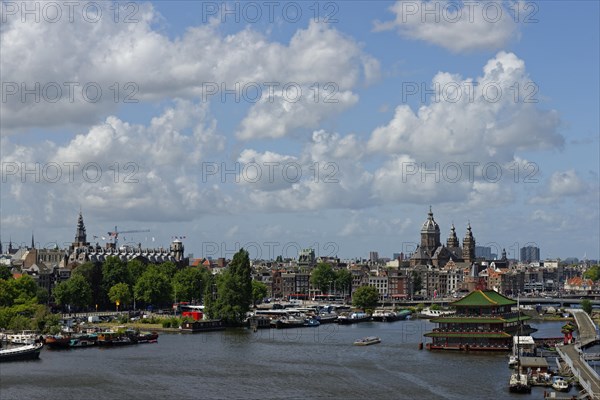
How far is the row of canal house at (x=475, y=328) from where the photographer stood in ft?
362

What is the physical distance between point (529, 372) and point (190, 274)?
4499 inches

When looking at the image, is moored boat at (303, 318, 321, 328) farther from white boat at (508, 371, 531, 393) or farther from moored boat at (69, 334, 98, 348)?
white boat at (508, 371, 531, 393)

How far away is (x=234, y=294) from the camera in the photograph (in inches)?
5709

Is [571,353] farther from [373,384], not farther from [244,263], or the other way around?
[244,263]

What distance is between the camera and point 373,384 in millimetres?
82188

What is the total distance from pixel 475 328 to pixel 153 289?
Result: 75322 mm

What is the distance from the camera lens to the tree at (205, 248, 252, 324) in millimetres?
144875

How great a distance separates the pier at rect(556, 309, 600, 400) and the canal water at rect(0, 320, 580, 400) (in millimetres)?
4373

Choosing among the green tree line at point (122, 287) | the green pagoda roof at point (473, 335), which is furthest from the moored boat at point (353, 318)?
the green pagoda roof at point (473, 335)

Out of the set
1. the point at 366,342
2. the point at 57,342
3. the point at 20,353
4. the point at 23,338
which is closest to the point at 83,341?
the point at 57,342

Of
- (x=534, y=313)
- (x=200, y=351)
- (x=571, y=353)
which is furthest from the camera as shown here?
(x=534, y=313)

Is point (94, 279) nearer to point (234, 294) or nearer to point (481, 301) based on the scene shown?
point (234, 294)

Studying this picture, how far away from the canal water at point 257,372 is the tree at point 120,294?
46176mm

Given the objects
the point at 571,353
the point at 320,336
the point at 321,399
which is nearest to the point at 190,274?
the point at 320,336
